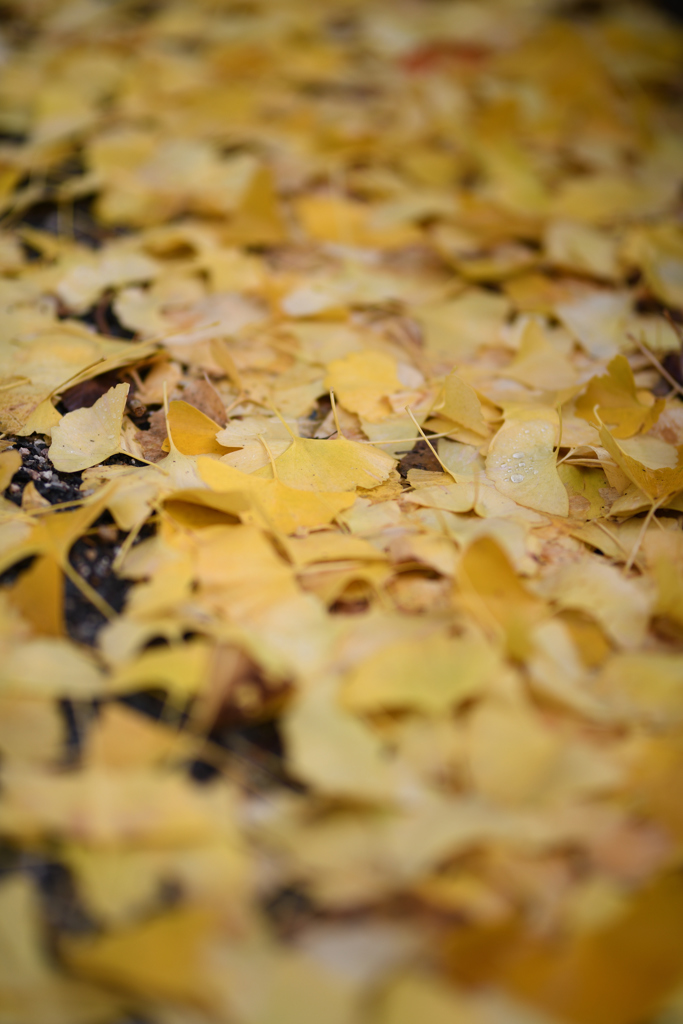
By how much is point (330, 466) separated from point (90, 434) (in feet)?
0.66

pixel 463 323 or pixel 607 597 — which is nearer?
pixel 607 597

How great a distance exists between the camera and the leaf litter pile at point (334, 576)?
0.32 metres

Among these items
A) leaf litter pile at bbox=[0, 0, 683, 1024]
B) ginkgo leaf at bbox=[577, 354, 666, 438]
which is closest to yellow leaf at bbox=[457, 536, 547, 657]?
leaf litter pile at bbox=[0, 0, 683, 1024]

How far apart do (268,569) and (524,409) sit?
11.3 inches

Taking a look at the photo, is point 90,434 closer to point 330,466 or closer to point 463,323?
point 330,466

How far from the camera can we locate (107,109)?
1048mm

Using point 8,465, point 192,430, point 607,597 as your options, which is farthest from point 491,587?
point 8,465

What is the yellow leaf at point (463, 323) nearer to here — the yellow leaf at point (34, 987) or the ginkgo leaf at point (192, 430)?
the ginkgo leaf at point (192, 430)

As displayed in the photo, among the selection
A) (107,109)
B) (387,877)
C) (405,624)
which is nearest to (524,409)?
(405,624)

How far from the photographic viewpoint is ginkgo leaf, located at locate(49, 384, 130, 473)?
1.83ft

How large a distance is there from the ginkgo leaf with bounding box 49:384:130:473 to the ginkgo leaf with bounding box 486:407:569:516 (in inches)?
12.3

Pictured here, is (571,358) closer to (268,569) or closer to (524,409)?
(524,409)

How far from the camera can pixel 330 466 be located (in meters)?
0.55

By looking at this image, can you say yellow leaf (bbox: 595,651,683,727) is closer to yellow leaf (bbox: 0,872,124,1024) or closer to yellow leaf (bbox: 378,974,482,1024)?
yellow leaf (bbox: 378,974,482,1024)
